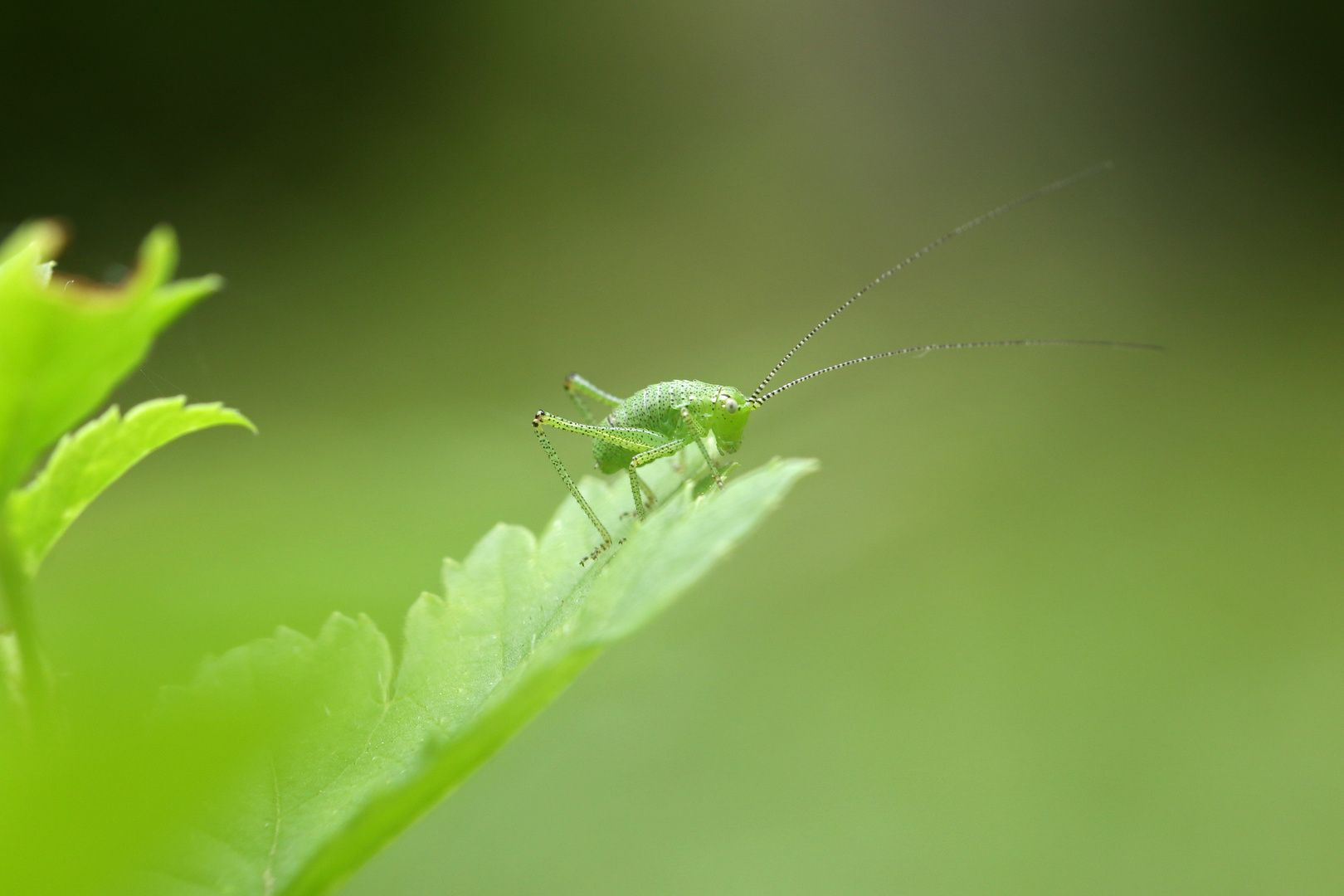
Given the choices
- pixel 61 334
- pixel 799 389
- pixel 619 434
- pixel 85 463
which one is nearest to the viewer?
pixel 61 334

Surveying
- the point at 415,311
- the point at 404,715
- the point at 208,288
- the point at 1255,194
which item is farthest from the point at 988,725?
the point at 1255,194


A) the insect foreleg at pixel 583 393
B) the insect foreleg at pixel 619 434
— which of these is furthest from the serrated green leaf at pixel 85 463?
the insect foreleg at pixel 583 393

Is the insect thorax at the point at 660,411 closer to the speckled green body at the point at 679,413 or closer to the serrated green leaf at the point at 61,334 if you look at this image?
the speckled green body at the point at 679,413

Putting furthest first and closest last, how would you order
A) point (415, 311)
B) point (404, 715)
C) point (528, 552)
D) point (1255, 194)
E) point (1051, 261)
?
point (1255, 194), point (1051, 261), point (415, 311), point (528, 552), point (404, 715)

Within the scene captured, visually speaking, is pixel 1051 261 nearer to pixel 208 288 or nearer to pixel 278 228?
pixel 278 228

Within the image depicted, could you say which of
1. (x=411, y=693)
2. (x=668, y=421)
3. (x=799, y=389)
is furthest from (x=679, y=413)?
(x=799, y=389)

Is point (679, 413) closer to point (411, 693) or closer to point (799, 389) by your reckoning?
point (411, 693)
